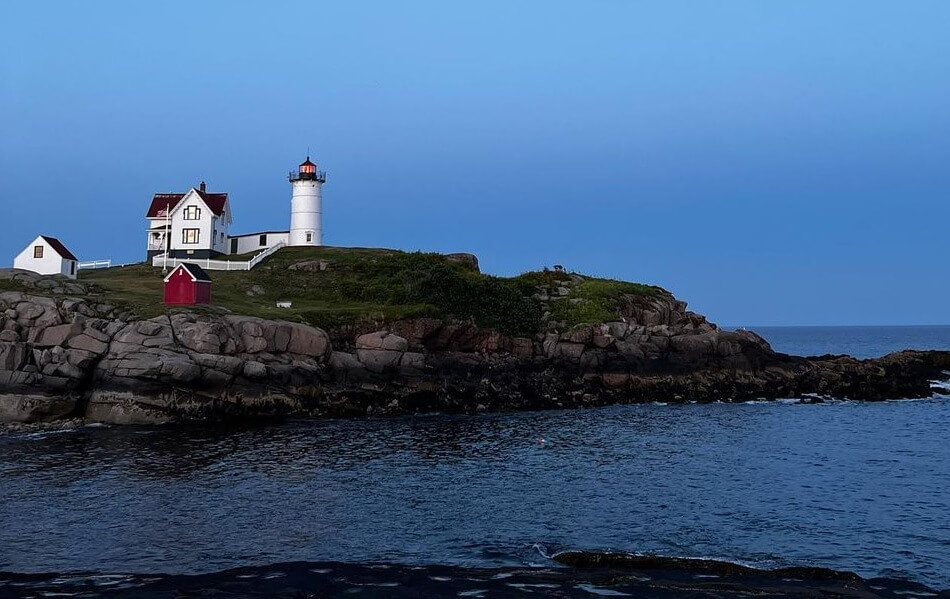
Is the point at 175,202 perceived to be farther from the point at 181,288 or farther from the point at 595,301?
the point at 595,301

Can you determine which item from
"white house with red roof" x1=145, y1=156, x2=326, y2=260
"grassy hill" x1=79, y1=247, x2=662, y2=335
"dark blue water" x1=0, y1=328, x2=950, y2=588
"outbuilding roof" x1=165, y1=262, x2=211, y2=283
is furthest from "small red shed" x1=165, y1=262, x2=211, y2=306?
"white house with red roof" x1=145, y1=156, x2=326, y2=260

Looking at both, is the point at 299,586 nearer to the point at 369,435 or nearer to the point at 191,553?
the point at 191,553

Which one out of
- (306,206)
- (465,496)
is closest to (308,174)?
(306,206)

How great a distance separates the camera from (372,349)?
59.4 metres

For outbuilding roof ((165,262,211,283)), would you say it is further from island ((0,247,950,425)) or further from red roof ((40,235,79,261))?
red roof ((40,235,79,261))

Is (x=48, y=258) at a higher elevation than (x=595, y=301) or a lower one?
higher

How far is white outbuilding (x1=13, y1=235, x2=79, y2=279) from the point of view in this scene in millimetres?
71000

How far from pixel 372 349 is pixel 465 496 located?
93.9 feet

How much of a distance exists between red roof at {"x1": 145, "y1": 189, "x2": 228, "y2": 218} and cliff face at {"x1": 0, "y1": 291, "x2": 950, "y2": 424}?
35.9 m

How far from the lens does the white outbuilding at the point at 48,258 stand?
71.0m

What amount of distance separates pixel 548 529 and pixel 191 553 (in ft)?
38.4

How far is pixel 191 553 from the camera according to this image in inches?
949

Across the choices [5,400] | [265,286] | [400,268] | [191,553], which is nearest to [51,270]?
[265,286]

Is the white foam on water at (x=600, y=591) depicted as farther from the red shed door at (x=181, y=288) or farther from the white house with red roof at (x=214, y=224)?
the white house with red roof at (x=214, y=224)
